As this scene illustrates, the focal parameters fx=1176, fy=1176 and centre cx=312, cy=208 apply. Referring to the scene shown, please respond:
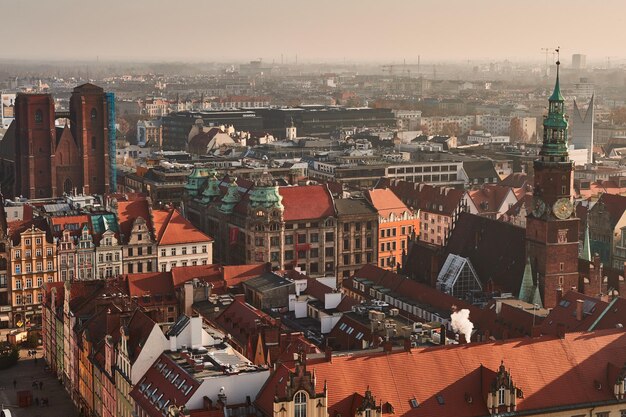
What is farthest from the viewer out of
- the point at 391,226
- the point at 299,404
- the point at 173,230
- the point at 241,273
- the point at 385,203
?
the point at 385,203

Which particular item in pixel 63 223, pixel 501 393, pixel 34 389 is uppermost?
pixel 63 223

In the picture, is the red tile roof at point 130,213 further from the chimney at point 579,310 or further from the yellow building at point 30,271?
the chimney at point 579,310

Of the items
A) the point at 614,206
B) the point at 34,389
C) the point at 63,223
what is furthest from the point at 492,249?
the point at 34,389

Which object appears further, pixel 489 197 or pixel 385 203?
pixel 489 197

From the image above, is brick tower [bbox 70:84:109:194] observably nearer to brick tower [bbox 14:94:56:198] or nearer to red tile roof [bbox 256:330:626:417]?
brick tower [bbox 14:94:56:198]

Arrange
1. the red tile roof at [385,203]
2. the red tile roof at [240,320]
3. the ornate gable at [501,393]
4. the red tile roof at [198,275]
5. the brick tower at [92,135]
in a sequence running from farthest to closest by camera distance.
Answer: the brick tower at [92,135] < the red tile roof at [385,203] < the red tile roof at [198,275] < the red tile roof at [240,320] < the ornate gable at [501,393]

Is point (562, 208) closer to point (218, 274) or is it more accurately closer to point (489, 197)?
point (218, 274)

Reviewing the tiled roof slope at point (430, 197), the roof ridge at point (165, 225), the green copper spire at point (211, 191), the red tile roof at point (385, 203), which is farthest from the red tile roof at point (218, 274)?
the tiled roof slope at point (430, 197)

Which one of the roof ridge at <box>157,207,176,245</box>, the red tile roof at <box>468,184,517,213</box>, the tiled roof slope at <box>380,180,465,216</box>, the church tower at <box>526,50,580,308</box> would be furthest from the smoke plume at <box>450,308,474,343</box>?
the red tile roof at <box>468,184,517,213</box>
